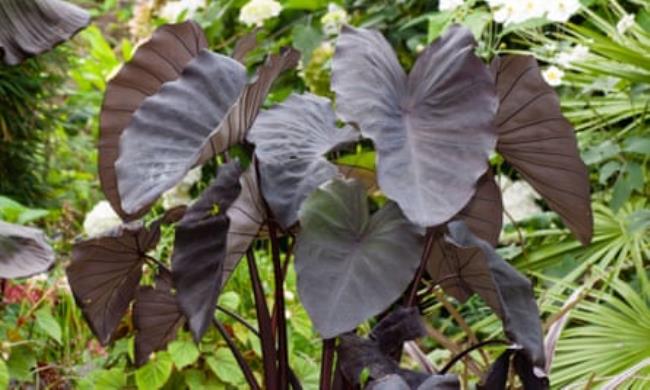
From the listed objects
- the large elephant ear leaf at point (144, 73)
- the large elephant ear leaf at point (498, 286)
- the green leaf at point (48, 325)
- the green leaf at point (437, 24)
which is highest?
the large elephant ear leaf at point (144, 73)

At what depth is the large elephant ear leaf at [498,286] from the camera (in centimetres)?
147

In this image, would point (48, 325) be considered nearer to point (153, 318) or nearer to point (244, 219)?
point (153, 318)

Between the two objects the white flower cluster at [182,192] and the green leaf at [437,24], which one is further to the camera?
the white flower cluster at [182,192]

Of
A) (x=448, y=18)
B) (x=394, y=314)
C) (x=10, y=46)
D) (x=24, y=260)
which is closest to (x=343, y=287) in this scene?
(x=394, y=314)

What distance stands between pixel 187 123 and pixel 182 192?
1.92 meters

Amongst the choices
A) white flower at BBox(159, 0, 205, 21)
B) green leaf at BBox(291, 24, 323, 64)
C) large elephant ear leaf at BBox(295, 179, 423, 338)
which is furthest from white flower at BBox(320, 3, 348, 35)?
large elephant ear leaf at BBox(295, 179, 423, 338)

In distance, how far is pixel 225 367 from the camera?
2088 millimetres

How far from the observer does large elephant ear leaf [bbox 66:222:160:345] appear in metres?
1.64

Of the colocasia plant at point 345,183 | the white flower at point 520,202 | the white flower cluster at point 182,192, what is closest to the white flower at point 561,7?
the colocasia plant at point 345,183

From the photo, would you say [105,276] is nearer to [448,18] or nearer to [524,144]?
[524,144]

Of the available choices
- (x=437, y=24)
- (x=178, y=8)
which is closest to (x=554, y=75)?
(x=437, y=24)

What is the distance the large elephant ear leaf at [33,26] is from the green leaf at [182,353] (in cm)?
60

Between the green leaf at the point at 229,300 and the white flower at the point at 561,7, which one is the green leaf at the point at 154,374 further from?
the white flower at the point at 561,7

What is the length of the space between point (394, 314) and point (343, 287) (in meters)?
0.19
